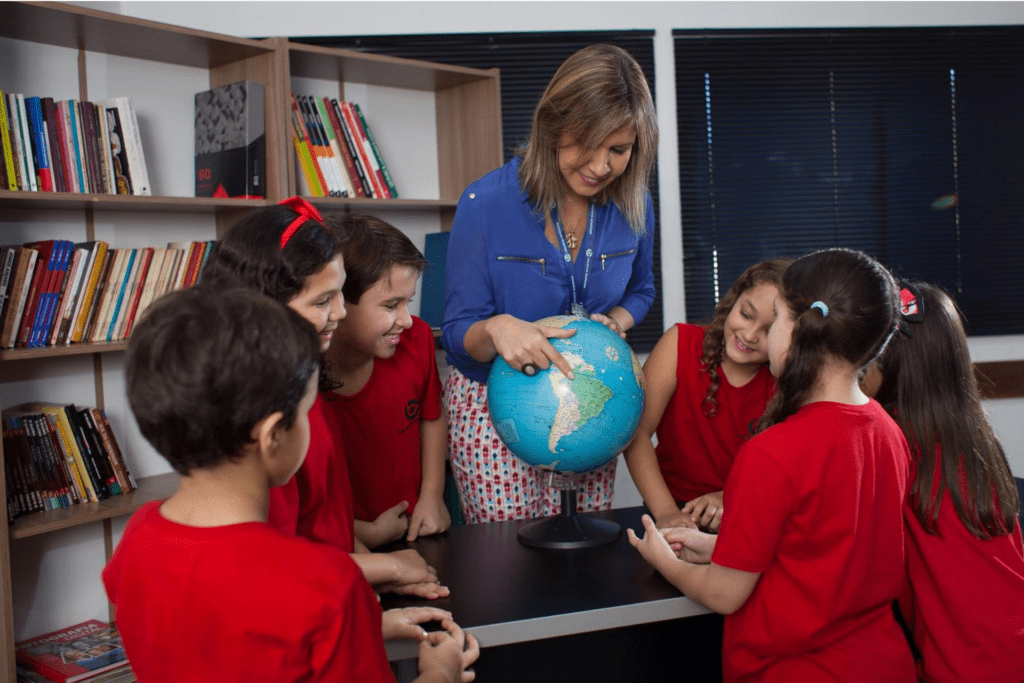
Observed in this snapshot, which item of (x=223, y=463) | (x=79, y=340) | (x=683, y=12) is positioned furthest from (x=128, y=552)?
(x=683, y=12)

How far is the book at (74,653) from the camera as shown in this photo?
265 cm

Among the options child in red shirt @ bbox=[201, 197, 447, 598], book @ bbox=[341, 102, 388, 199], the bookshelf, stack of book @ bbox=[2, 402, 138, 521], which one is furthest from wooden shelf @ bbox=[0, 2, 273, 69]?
child in red shirt @ bbox=[201, 197, 447, 598]

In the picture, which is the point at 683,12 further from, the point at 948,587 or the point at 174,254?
the point at 948,587

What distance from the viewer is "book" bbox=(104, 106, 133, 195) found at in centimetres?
297

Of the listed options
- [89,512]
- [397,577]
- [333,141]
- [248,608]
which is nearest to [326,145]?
[333,141]

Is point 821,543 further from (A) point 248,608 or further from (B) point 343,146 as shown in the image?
(B) point 343,146

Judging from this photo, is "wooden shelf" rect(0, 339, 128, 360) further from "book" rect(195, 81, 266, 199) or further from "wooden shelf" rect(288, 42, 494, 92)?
"wooden shelf" rect(288, 42, 494, 92)

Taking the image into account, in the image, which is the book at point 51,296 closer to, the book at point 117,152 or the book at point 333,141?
the book at point 117,152

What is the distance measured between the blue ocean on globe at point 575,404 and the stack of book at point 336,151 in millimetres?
2017

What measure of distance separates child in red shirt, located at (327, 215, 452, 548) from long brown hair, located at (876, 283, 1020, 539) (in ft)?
3.33

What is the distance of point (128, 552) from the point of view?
44.1 inches

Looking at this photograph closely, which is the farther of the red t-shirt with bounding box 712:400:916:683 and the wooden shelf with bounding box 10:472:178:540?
the wooden shelf with bounding box 10:472:178:540

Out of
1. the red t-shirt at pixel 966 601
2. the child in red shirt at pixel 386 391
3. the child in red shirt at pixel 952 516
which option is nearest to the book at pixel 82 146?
the child in red shirt at pixel 386 391

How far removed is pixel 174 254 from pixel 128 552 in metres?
2.13
